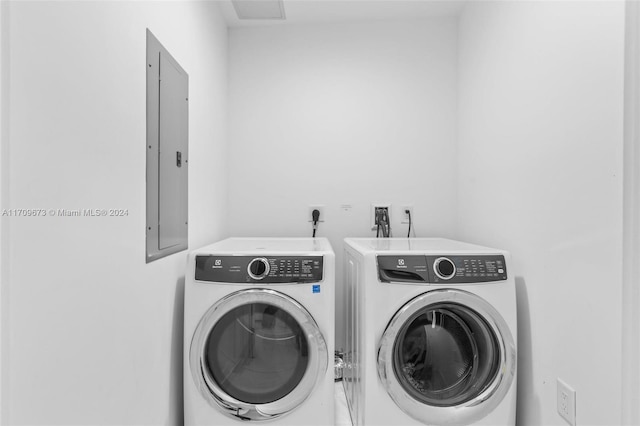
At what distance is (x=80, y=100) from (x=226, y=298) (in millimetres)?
793

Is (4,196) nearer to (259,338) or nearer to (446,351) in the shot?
(259,338)

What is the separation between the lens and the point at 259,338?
50.8 inches

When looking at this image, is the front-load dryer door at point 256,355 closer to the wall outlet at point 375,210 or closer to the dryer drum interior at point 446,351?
the dryer drum interior at point 446,351

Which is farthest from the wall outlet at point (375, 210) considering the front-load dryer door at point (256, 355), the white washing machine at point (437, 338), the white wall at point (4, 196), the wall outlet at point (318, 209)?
the white wall at point (4, 196)

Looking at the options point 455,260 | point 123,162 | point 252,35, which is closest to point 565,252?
→ point 455,260

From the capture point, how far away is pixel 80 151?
0.78 meters

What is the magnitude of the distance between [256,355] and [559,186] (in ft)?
4.18

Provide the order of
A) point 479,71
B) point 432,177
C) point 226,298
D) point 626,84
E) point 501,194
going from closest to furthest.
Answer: point 626,84 < point 226,298 < point 501,194 < point 479,71 < point 432,177

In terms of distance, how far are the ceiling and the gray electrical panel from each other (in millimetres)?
834

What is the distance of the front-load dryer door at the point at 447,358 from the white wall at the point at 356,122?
809mm

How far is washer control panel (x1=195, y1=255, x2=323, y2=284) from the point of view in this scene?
125 cm

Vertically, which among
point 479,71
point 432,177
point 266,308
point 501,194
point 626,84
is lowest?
point 266,308

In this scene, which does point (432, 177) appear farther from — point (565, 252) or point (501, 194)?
point (565, 252)

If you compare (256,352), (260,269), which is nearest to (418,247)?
(260,269)
